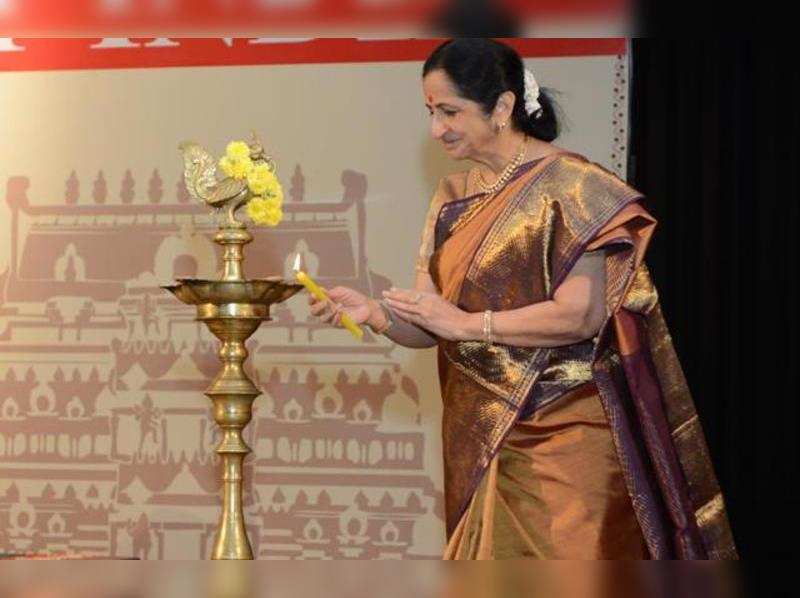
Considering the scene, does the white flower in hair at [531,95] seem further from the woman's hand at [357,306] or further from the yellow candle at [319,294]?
the yellow candle at [319,294]

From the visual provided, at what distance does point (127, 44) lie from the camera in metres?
4.32

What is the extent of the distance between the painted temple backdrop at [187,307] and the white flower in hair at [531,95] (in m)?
1.40

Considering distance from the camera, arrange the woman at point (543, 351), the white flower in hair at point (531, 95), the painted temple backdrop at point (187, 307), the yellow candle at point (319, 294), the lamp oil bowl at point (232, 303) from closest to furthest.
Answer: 1. the yellow candle at point (319, 294)
2. the lamp oil bowl at point (232, 303)
3. the woman at point (543, 351)
4. the white flower in hair at point (531, 95)
5. the painted temple backdrop at point (187, 307)

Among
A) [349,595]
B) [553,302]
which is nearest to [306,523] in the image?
[553,302]

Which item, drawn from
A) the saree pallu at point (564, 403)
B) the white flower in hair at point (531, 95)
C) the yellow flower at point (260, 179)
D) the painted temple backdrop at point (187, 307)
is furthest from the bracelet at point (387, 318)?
the painted temple backdrop at point (187, 307)

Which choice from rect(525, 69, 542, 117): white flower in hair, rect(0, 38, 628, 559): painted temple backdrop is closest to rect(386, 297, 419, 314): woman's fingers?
rect(525, 69, 542, 117): white flower in hair

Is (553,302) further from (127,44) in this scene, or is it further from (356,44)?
(127,44)

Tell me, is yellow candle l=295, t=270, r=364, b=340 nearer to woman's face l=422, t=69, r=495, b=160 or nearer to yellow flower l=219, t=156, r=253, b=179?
yellow flower l=219, t=156, r=253, b=179

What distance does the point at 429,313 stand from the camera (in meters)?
2.44

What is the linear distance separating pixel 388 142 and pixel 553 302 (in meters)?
1.81

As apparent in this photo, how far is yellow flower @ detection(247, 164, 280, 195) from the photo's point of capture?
2.43 metres

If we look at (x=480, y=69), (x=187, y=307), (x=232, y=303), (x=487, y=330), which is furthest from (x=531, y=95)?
(x=187, y=307)

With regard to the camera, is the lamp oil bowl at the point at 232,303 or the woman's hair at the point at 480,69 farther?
the woman's hair at the point at 480,69

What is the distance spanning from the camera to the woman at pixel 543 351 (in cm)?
248
